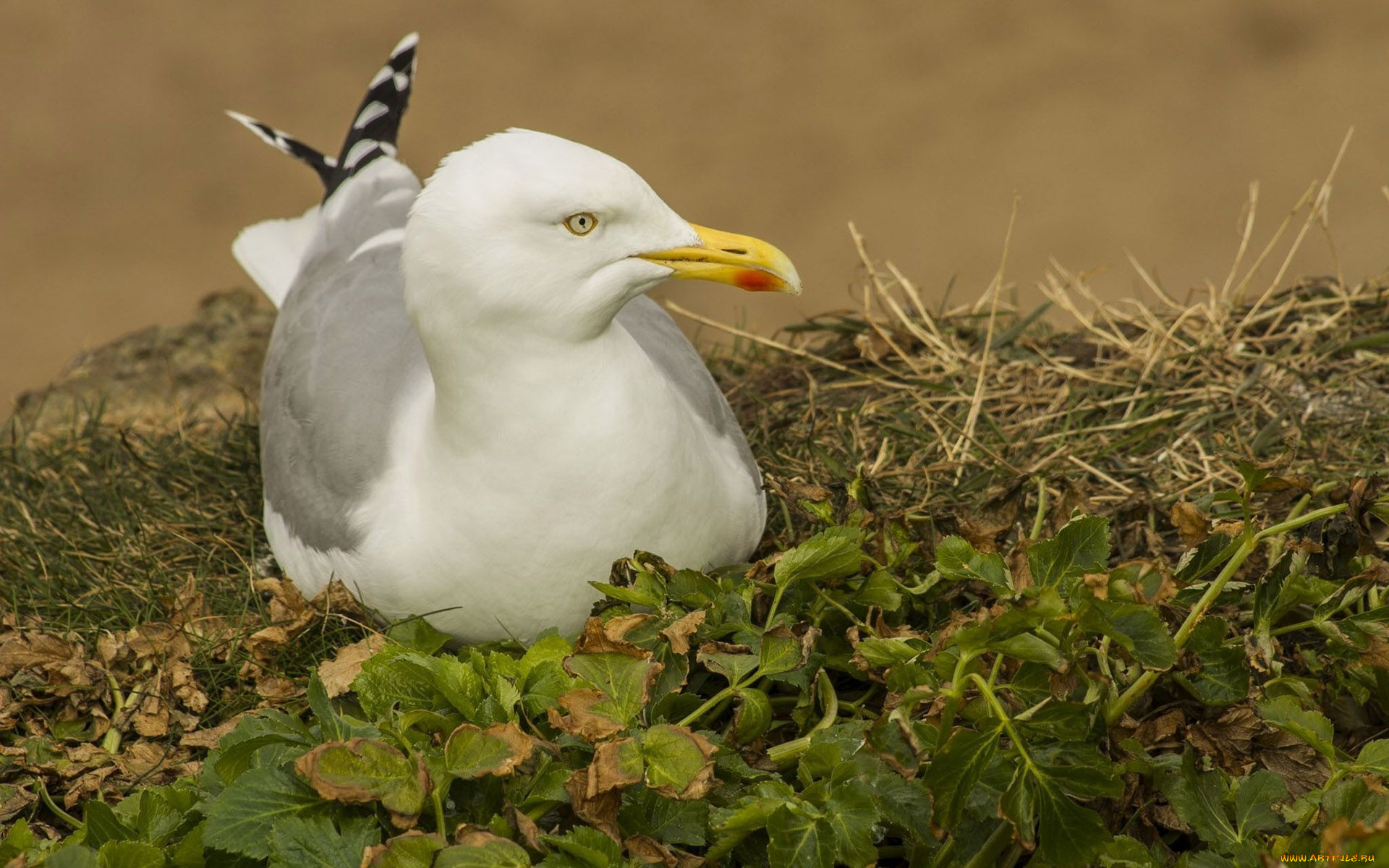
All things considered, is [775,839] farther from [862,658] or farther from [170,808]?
[170,808]

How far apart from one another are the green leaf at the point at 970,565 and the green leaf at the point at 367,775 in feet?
2.51

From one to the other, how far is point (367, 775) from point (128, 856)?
319 mm

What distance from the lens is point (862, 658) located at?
1.96m

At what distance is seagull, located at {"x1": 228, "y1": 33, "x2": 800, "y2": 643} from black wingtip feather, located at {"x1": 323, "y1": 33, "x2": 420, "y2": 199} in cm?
90

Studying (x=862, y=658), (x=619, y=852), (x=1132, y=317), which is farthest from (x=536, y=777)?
(x=1132, y=317)

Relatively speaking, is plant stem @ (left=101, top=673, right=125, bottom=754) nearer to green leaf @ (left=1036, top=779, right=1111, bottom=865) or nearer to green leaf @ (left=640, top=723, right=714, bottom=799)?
green leaf @ (left=640, top=723, right=714, bottom=799)

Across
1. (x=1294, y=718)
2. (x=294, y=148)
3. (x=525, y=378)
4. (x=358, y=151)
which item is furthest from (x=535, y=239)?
(x=294, y=148)

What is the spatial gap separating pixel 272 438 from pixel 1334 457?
2220mm

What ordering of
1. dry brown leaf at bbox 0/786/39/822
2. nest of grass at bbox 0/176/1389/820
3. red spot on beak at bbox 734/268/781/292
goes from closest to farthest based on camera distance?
dry brown leaf at bbox 0/786/39/822, red spot on beak at bbox 734/268/781/292, nest of grass at bbox 0/176/1389/820

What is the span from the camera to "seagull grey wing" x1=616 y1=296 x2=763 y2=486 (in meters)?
2.60

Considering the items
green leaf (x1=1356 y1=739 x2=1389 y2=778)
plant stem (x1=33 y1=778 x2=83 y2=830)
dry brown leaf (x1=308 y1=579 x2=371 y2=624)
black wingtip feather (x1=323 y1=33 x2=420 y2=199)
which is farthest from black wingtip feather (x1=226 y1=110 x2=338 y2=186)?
green leaf (x1=1356 y1=739 x2=1389 y2=778)

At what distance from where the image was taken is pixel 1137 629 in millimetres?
1646

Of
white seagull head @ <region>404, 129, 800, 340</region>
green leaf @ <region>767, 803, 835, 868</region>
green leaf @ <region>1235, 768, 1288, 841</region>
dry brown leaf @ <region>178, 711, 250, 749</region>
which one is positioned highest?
white seagull head @ <region>404, 129, 800, 340</region>

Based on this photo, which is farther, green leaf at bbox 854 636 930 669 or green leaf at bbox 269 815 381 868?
green leaf at bbox 854 636 930 669
